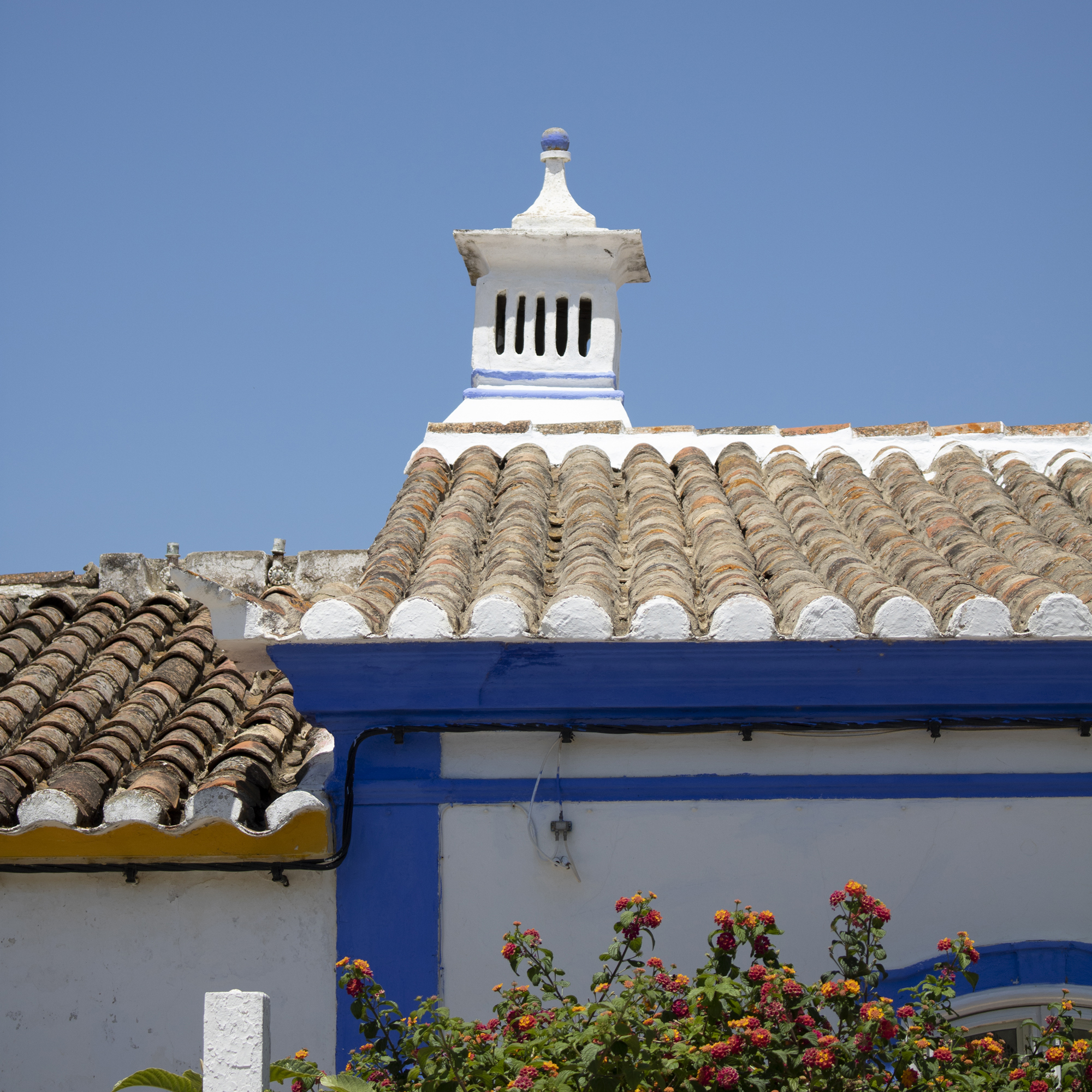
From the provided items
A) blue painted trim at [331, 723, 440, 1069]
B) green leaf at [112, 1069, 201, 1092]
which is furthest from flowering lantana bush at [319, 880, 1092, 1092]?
blue painted trim at [331, 723, 440, 1069]

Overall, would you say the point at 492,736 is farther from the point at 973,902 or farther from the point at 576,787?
the point at 973,902

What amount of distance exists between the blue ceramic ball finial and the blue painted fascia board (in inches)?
327

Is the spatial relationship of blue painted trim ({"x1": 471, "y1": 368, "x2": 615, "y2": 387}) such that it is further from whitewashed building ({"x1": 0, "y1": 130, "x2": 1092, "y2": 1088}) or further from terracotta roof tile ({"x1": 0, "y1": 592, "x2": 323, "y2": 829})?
whitewashed building ({"x1": 0, "y1": 130, "x2": 1092, "y2": 1088})

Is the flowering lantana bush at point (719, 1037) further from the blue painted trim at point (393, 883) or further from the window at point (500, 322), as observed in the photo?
the window at point (500, 322)

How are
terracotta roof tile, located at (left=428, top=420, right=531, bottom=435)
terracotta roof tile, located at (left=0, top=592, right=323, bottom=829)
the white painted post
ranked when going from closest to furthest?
the white painted post, terracotta roof tile, located at (left=0, top=592, right=323, bottom=829), terracotta roof tile, located at (left=428, top=420, right=531, bottom=435)

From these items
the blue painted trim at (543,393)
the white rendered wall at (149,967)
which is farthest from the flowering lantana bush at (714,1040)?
the blue painted trim at (543,393)

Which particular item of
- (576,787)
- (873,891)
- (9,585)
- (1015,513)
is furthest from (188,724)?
(1015,513)

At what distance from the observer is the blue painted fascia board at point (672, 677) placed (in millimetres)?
5363

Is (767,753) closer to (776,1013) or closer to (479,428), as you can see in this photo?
(776,1013)

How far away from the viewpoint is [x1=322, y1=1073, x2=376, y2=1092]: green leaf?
3814mm

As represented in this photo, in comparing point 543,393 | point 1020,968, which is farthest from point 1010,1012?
point 543,393

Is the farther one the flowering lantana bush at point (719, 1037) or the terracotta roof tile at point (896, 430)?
the terracotta roof tile at point (896, 430)

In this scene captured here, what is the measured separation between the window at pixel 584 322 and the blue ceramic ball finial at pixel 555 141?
169 centimetres

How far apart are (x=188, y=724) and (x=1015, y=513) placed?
425cm
